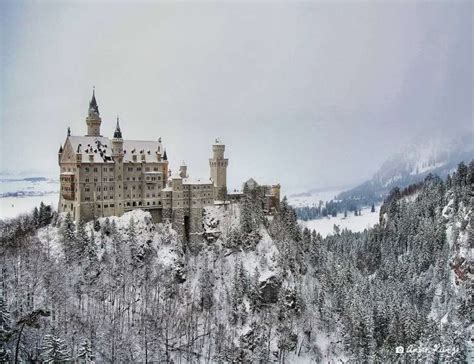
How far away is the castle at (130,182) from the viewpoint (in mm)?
49031

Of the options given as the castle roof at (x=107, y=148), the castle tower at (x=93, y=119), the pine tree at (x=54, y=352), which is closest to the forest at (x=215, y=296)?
the pine tree at (x=54, y=352)

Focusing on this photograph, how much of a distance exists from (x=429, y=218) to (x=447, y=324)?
2825 cm

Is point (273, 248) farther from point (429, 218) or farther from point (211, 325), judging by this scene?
point (429, 218)

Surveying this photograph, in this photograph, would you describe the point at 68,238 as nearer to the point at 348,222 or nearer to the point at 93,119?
the point at 93,119

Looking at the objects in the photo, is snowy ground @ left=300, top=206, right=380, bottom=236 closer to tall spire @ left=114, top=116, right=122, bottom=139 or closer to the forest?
the forest

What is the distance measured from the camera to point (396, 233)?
8444 centimetres

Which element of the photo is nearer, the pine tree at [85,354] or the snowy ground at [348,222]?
the pine tree at [85,354]

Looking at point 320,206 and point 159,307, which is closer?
point 159,307

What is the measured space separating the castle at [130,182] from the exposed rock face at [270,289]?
10112 mm

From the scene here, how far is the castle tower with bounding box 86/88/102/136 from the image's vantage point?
171 ft

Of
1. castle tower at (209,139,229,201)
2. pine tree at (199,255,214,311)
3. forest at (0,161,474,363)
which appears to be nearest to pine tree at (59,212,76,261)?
forest at (0,161,474,363)

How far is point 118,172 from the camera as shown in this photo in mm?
51062

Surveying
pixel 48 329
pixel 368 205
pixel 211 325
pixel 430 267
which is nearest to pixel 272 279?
pixel 211 325

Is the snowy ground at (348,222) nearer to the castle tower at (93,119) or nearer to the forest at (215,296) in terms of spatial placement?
the forest at (215,296)
